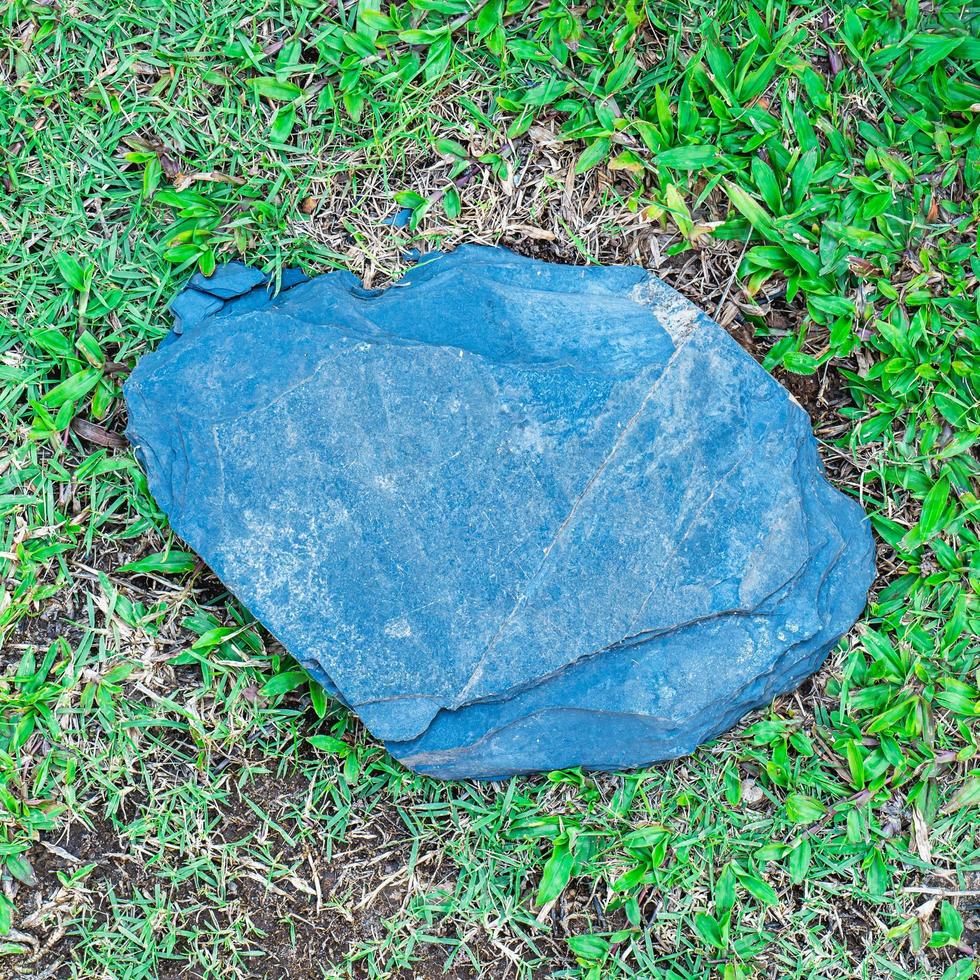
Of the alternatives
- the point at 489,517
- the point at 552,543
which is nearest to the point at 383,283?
the point at 489,517

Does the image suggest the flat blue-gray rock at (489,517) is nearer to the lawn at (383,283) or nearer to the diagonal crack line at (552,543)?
the diagonal crack line at (552,543)

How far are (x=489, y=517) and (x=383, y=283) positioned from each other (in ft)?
2.48

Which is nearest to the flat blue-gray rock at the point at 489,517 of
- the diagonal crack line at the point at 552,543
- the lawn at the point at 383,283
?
the diagonal crack line at the point at 552,543

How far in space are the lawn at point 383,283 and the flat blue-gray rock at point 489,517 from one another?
0.93 feet

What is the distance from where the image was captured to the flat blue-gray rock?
2.41 meters

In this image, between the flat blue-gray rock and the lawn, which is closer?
the flat blue-gray rock

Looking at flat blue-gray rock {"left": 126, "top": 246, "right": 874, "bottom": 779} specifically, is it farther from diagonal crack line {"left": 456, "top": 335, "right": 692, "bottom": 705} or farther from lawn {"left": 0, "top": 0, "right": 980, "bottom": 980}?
lawn {"left": 0, "top": 0, "right": 980, "bottom": 980}

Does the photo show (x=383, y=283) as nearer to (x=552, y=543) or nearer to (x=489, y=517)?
(x=489, y=517)

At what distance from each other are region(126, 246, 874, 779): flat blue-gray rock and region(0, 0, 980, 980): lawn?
0.28 meters

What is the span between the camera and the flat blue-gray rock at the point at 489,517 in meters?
2.41

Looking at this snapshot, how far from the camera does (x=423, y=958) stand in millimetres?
2602

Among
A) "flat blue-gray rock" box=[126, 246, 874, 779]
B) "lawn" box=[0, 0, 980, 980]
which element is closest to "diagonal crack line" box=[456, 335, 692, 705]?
"flat blue-gray rock" box=[126, 246, 874, 779]

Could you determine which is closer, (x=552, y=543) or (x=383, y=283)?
(x=552, y=543)

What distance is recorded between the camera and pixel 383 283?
2.77 m
